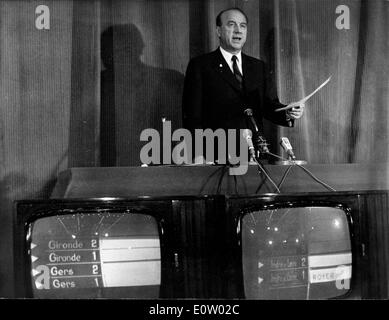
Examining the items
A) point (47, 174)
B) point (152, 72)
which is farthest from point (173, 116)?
point (47, 174)

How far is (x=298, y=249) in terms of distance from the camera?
58 centimetres

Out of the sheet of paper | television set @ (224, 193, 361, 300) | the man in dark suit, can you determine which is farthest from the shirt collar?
television set @ (224, 193, 361, 300)

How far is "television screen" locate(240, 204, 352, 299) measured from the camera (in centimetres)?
58

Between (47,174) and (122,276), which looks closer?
(122,276)

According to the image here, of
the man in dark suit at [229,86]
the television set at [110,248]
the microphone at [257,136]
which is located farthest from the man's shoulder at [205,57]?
the television set at [110,248]

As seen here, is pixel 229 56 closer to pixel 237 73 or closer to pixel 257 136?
pixel 237 73

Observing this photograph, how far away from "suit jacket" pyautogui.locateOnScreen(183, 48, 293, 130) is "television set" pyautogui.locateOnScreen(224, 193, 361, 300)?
198 millimetres

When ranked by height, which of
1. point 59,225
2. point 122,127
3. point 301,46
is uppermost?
point 301,46

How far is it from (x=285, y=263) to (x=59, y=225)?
295 mm

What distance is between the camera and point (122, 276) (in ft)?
1.91

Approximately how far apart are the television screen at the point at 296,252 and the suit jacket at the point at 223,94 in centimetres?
20

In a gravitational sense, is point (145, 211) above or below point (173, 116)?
below

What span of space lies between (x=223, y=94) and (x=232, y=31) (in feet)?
0.35

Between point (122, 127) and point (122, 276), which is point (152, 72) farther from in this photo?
point (122, 276)
